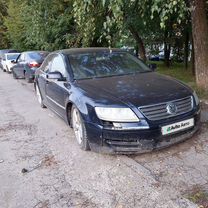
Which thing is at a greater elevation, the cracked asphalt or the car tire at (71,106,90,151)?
the car tire at (71,106,90,151)

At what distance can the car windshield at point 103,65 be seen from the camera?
17.7ft

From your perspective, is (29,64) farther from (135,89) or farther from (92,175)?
(92,175)

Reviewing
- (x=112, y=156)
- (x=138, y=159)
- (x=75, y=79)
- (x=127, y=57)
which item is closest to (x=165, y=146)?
(x=138, y=159)

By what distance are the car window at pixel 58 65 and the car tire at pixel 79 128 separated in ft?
2.62

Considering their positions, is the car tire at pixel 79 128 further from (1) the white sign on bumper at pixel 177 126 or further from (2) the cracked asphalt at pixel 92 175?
(1) the white sign on bumper at pixel 177 126

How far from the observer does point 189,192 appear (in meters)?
3.41

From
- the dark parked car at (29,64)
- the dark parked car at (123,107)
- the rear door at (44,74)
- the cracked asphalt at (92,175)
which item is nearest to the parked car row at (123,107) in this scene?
the dark parked car at (123,107)

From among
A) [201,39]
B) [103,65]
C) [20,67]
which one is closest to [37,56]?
[20,67]

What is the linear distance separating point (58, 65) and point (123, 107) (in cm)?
230

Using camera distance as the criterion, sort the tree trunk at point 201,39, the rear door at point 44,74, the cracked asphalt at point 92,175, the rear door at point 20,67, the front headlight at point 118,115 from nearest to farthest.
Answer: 1. the cracked asphalt at point 92,175
2. the front headlight at point 118,115
3. the rear door at point 44,74
4. the tree trunk at point 201,39
5. the rear door at point 20,67

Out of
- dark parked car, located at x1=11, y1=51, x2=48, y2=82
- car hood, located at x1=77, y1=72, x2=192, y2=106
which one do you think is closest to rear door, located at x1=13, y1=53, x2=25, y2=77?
dark parked car, located at x1=11, y1=51, x2=48, y2=82

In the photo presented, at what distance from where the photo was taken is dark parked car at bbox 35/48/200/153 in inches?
162

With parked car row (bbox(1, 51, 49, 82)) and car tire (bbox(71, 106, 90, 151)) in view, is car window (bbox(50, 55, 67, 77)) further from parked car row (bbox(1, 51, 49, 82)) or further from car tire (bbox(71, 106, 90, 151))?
parked car row (bbox(1, 51, 49, 82))

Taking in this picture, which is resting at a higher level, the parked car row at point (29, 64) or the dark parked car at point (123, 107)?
the dark parked car at point (123, 107)
